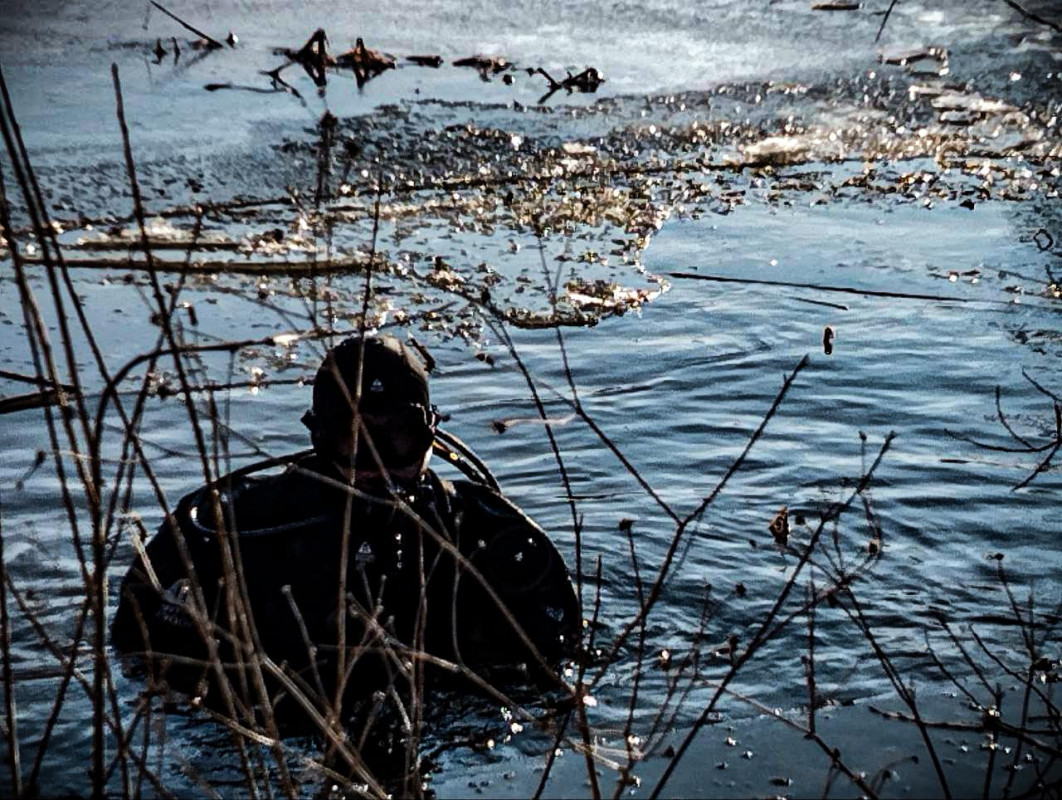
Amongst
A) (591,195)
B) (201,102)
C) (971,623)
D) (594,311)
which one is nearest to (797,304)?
(594,311)

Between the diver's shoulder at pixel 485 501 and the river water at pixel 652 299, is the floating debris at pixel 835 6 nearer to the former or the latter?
the river water at pixel 652 299

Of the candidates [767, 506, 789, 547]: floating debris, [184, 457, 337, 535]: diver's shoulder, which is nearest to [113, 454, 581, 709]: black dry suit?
[184, 457, 337, 535]: diver's shoulder

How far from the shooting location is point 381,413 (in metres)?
5.25

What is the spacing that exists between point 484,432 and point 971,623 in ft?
8.52

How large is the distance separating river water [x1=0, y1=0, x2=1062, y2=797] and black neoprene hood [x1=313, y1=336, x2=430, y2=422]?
64 cm

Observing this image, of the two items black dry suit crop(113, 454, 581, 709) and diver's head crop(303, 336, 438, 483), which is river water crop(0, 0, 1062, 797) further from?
diver's head crop(303, 336, 438, 483)

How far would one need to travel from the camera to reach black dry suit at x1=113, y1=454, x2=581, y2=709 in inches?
206

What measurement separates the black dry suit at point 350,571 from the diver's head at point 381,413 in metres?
0.09

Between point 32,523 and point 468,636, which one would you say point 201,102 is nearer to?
point 32,523

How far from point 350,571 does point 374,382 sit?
589 millimetres

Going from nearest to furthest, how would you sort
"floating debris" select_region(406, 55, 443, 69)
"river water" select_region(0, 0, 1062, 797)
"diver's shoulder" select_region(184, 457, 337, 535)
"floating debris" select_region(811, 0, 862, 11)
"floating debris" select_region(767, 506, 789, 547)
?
"diver's shoulder" select_region(184, 457, 337, 535)
"river water" select_region(0, 0, 1062, 797)
"floating debris" select_region(767, 506, 789, 547)
"floating debris" select_region(406, 55, 443, 69)
"floating debris" select_region(811, 0, 862, 11)

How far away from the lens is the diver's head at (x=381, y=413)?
525cm

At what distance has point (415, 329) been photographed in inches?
355

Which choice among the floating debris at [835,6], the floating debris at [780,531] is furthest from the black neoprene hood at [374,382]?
the floating debris at [835,6]
